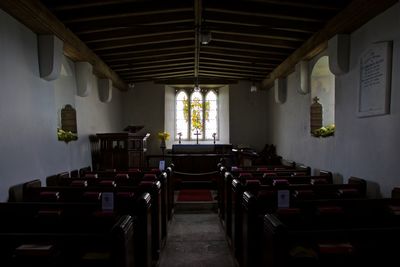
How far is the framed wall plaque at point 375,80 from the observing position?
3436mm

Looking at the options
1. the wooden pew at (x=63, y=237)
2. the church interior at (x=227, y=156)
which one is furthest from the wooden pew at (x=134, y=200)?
the wooden pew at (x=63, y=237)

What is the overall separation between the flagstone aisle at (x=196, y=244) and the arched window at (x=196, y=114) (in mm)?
5111

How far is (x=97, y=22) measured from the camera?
4.62 m

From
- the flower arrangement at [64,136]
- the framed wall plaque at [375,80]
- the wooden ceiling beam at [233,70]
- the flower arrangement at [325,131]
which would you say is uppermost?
the wooden ceiling beam at [233,70]

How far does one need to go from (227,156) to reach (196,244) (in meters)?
4.00

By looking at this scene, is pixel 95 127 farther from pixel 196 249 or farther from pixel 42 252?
pixel 42 252

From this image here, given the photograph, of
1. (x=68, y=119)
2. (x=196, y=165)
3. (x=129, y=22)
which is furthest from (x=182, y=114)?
(x=129, y=22)

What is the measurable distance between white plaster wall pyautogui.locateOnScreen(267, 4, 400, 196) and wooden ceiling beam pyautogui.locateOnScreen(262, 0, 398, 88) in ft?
0.33

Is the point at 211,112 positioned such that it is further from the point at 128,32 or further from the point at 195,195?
the point at 128,32

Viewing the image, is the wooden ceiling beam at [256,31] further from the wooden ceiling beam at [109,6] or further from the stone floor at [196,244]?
the stone floor at [196,244]

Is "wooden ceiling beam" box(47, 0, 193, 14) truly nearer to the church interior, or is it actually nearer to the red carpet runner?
the church interior

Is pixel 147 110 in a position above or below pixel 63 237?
above

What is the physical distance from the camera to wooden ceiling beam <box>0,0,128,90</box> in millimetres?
3375

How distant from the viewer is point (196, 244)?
443cm
